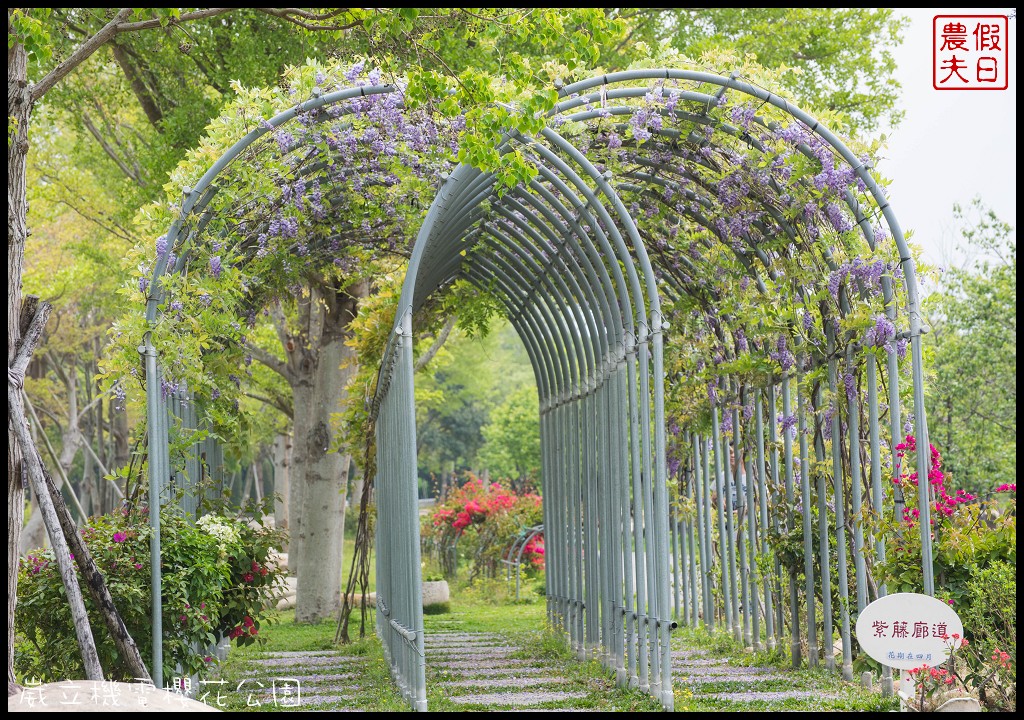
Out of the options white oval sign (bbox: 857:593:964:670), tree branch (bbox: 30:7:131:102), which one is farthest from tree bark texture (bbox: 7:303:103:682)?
white oval sign (bbox: 857:593:964:670)

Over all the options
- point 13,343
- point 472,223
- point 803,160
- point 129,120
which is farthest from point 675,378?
point 129,120

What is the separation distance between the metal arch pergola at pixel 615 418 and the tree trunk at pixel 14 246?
938 mm

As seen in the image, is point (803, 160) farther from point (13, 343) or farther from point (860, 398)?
point (13, 343)

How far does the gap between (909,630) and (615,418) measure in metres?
2.17

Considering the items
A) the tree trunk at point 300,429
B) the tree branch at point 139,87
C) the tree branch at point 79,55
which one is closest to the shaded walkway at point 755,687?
the tree branch at point 79,55

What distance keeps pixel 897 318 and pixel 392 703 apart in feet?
11.7

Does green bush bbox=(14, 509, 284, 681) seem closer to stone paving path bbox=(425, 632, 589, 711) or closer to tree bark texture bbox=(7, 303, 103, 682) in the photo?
tree bark texture bbox=(7, 303, 103, 682)

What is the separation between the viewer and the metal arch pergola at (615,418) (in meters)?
5.81

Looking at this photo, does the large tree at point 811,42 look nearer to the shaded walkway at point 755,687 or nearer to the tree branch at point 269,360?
the tree branch at point 269,360

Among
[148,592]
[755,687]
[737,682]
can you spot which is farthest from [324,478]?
[755,687]

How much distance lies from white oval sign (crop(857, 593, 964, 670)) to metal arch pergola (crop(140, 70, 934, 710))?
0.59 m

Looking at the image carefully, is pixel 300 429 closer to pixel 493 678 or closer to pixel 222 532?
pixel 493 678

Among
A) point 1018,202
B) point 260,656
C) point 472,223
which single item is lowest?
point 260,656

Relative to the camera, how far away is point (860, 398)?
669 centimetres
